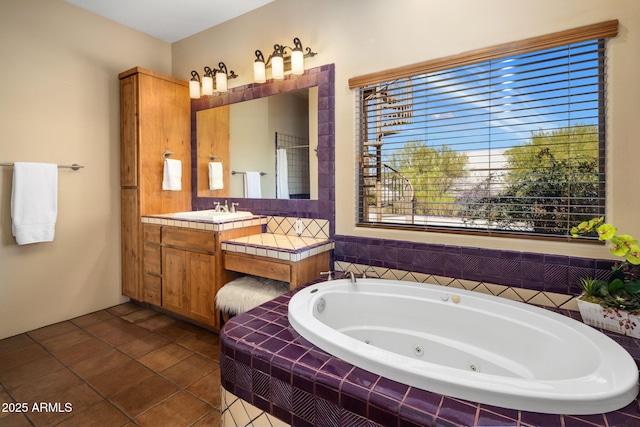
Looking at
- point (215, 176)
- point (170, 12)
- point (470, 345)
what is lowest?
point (470, 345)

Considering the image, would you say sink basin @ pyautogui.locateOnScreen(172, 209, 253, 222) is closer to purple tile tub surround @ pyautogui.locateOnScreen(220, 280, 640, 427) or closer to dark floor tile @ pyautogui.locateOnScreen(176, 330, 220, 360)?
dark floor tile @ pyautogui.locateOnScreen(176, 330, 220, 360)

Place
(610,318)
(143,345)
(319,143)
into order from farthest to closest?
(319,143), (143,345), (610,318)

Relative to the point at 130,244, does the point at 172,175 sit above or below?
above

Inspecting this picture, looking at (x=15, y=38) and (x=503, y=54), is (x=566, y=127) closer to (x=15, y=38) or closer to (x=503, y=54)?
(x=503, y=54)

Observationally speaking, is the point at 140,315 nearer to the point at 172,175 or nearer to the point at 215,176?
the point at 172,175

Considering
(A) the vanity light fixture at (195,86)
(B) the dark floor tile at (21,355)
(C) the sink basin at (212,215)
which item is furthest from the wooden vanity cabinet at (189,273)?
(A) the vanity light fixture at (195,86)

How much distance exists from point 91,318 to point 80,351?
0.70 meters

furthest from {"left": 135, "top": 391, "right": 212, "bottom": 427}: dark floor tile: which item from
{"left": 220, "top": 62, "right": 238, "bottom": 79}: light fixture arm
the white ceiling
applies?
the white ceiling

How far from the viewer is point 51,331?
273 cm

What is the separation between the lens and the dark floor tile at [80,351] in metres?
2.28

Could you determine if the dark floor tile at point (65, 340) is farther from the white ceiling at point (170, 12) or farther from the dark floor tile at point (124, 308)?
the white ceiling at point (170, 12)

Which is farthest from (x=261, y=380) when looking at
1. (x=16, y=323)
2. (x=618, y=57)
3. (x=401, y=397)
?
(x=16, y=323)

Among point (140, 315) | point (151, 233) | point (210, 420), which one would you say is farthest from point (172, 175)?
point (210, 420)

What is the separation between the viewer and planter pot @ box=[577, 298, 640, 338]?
142 cm
